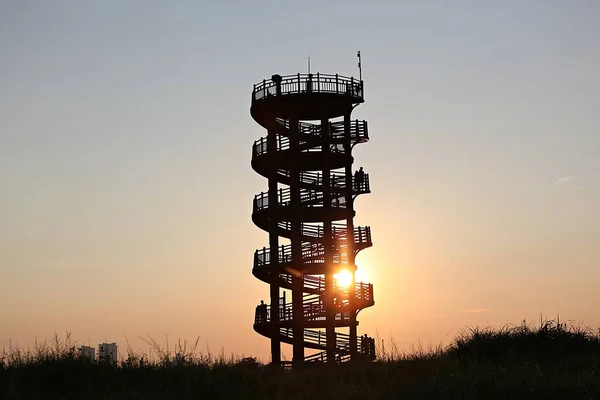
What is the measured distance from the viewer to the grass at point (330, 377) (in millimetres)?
20188

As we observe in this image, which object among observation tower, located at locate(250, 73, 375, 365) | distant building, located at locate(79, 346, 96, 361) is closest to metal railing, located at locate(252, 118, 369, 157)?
observation tower, located at locate(250, 73, 375, 365)

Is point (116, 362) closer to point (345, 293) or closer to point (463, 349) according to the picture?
point (463, 349)

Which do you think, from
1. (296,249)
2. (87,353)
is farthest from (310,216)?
(87,353)

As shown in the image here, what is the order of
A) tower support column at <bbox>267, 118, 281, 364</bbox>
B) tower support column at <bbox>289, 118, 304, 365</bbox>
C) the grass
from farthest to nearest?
1. tower support column at <bbox>267, 118, 281, 364</bbox>
2. tower support column at <bbox>289, 118, 304, 365</bbox>
3. the grass

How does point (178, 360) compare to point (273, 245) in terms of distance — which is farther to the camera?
point (273, 245)

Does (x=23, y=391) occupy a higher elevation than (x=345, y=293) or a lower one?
lower

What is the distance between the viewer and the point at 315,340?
5706 centimetres

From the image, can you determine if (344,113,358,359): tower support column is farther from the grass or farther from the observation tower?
the grass

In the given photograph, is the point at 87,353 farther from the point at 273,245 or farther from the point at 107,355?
the point at 273,245

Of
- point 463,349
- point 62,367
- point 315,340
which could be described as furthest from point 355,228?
point 62,367

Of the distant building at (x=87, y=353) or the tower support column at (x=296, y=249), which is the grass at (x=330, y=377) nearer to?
the distant building at (x=87, y=353)

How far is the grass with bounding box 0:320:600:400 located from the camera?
2019 cm

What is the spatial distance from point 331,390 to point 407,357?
4.34 metres

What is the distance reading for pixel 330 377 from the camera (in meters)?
23.4
